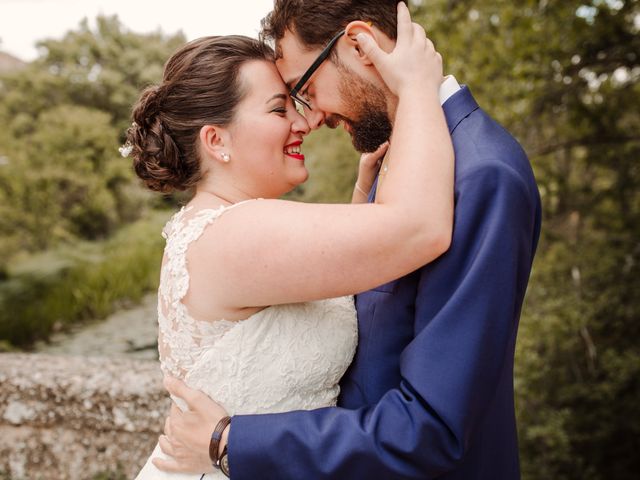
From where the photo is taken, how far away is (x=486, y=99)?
446cm

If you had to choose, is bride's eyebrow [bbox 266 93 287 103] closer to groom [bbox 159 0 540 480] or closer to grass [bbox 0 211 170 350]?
groom [bbox 159 0 540 480]

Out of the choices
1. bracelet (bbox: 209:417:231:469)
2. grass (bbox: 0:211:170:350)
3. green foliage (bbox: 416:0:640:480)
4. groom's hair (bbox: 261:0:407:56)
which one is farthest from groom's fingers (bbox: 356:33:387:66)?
grass (bbox: 0:211:170:350)

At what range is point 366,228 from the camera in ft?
4.35

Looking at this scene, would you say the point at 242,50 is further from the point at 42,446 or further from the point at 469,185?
the point at 42,446

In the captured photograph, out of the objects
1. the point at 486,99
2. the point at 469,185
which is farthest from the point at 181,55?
the point at 486,99

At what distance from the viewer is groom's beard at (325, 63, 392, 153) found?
1759 mm

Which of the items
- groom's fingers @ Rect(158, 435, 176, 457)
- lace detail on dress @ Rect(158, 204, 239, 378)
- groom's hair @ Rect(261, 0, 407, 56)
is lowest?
groom's fingers @ Rect(158, 435, 176, 457)

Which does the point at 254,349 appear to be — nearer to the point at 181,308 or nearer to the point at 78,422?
the point at 181,308

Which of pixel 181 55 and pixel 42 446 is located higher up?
pixel 181 55

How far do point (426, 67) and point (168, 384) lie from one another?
122 centimetres

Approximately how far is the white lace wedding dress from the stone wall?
1.10 m

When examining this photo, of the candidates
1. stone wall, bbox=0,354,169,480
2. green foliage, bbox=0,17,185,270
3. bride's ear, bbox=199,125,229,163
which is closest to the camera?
bride's ear, bbox=199,125,229,163

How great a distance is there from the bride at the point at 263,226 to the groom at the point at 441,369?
0.26 ft

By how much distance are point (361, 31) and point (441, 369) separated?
103 cm
